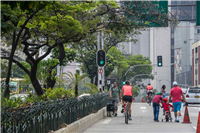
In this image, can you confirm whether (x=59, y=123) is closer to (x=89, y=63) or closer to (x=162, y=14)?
(x=162, y=14)

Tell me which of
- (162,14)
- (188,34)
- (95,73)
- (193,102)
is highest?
(188,34)

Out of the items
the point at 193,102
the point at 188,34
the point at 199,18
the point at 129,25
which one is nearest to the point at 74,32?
the point at 129,25

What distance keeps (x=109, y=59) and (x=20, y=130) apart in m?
33.5

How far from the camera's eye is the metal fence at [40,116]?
5926mm

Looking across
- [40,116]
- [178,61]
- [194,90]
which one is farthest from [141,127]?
[178,61]

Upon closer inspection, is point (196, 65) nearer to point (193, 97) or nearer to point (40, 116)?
point (193, 97)

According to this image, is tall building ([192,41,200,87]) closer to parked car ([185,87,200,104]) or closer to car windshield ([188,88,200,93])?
car windshield ([188,88,200,93])

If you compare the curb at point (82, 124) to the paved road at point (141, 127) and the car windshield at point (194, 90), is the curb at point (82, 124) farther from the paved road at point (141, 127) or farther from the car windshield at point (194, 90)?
the car windshield at point (194, 90)

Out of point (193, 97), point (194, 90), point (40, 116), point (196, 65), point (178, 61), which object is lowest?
point (193, 97)

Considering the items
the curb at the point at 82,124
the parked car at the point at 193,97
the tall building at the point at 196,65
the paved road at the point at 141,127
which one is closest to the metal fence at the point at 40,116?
the curb at the point at 82,124

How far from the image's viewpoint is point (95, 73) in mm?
38719

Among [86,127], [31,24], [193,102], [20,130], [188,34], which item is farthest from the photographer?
[188,34]

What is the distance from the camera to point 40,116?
737 cm

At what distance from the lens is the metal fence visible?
5926mm
